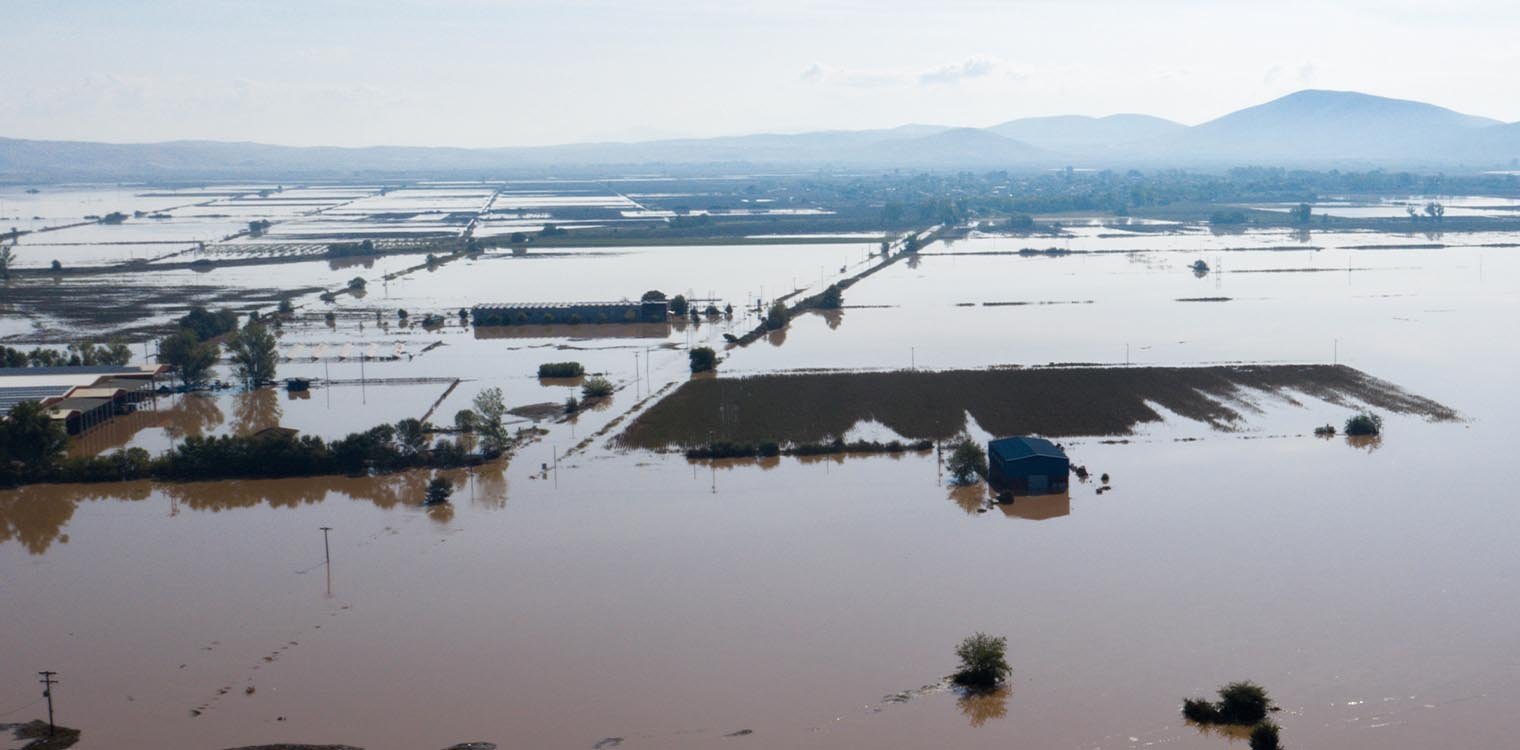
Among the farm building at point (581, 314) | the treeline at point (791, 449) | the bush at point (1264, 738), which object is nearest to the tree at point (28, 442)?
the treeline at point (791, 449)

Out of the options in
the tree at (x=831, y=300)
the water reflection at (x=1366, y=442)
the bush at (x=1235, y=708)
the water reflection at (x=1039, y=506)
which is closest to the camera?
the bush at (x=1235, y=708)

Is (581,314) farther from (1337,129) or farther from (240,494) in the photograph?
(1337,129)

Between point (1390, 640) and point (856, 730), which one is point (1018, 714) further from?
point (1390, 640)

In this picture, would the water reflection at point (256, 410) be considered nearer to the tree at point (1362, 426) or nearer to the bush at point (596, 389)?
the bush at point (596, 389)

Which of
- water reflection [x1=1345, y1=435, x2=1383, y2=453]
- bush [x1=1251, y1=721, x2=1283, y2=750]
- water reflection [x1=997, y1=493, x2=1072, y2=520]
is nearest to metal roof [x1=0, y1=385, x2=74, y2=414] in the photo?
water reflection [x1=997, y1=493, x2=1072, y2=520]

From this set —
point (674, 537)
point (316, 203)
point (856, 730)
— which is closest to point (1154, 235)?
A: point (674, 537)

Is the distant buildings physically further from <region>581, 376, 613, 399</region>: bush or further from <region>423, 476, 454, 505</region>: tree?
<region>581, 376, 613, 399</region>: bush

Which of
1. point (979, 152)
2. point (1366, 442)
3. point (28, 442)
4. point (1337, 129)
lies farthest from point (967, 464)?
point (1337, 129)
